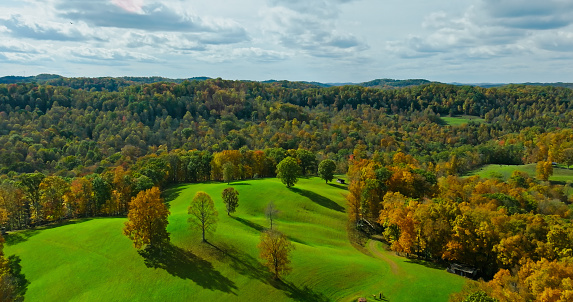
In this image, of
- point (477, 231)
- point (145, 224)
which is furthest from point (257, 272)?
point (477, 231)

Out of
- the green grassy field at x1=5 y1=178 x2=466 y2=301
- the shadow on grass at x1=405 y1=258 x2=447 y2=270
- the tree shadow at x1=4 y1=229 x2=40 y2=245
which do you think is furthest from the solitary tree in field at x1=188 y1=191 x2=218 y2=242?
the shadow on grass at x1=405 y1=258 x2=447 y2=270

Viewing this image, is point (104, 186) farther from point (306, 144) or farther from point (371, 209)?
point (306, 144)

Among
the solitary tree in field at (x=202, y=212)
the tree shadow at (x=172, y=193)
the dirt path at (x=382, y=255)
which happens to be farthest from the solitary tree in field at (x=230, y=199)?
the dirt path at (x=382, y=255)

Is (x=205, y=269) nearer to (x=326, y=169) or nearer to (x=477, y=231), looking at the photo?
(x=477, y=231)

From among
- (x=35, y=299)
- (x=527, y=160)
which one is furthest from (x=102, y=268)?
(x=527, y=160)

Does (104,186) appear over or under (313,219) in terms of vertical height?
over
